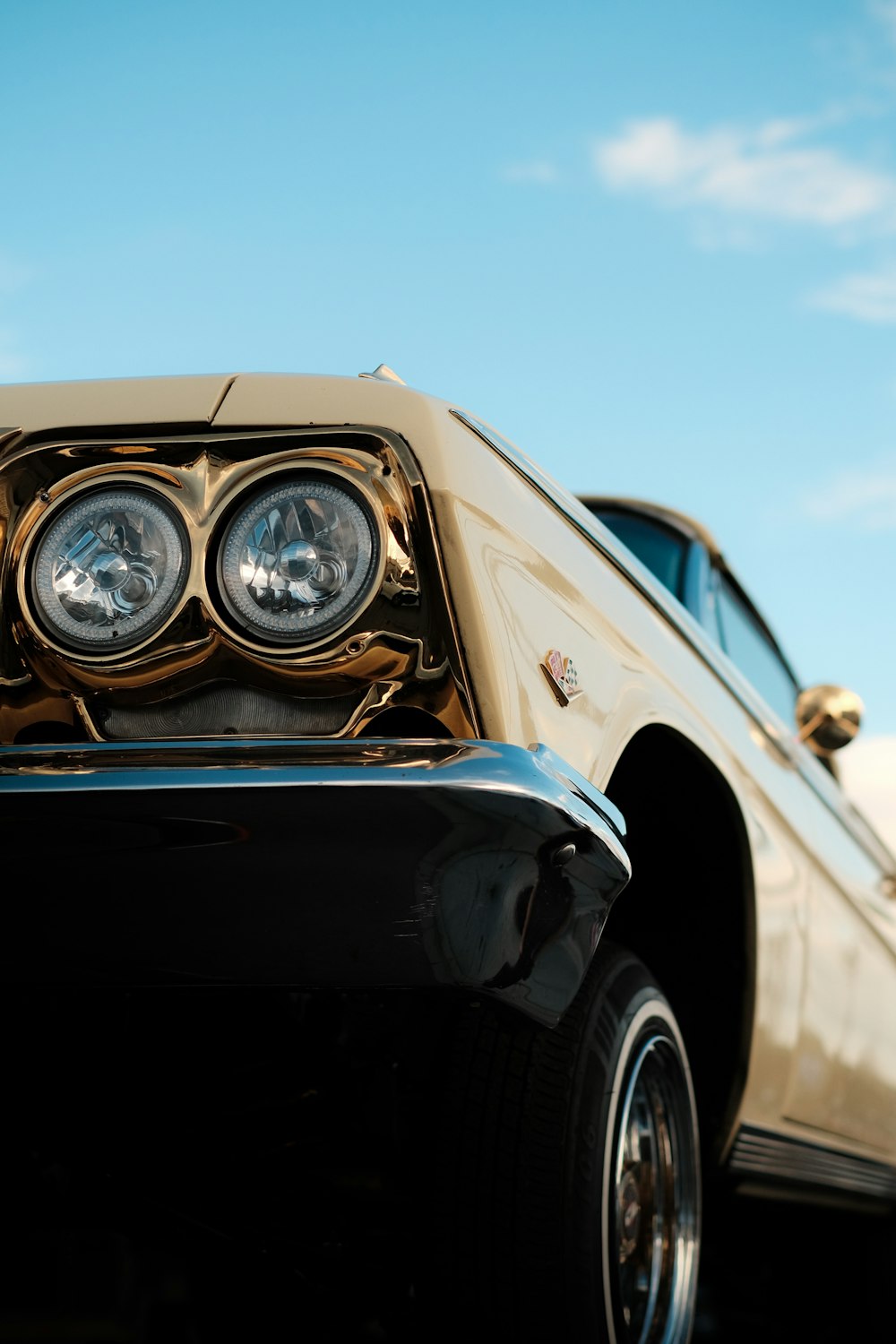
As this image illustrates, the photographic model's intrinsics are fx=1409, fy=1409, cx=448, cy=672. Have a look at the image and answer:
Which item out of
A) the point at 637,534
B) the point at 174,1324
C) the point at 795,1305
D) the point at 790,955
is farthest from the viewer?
the point at 795,1305

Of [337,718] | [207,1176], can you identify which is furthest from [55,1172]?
[337,718]

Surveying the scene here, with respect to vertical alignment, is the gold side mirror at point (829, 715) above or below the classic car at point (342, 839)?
above

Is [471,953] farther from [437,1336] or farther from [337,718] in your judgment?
[437,1336]

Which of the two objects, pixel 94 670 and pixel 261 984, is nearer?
pixel 261 984

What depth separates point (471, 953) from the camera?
1.43 metres

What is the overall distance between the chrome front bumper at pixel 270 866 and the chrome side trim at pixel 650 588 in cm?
57

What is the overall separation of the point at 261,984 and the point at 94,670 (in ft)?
1.36

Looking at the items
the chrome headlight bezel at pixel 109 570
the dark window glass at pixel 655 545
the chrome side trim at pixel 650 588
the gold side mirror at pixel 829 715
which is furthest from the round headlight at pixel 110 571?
the gold side mirror at pixel 829 715

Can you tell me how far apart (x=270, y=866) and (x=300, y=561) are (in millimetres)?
369

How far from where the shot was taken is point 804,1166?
9.76 feet

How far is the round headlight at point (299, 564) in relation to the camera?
1578 mm

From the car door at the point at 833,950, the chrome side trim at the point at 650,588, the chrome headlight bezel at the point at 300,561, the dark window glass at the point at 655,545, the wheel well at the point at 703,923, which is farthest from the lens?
the dark window glass at the point at 655,545

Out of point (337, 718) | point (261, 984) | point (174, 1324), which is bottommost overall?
point (174, 1324)

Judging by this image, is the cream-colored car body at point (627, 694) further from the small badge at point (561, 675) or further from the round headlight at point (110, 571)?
the round headlight at point (110, 571)
